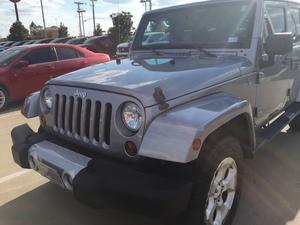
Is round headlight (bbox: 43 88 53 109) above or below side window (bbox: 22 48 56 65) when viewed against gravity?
above

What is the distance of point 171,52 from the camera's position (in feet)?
13.8

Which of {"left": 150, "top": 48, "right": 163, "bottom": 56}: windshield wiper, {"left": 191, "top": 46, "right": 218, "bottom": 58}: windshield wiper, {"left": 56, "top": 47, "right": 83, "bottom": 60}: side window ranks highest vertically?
{"left": 191, "top": 46, "right": 218, "bottom": 58}: windshield wiper

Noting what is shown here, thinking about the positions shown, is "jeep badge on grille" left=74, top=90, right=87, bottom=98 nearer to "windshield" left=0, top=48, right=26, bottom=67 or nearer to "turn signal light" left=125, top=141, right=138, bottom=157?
"turn signal light" left=125, top=141, right=138, bottom=157

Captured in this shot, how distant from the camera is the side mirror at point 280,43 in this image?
3.63 m

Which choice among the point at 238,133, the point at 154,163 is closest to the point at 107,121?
the point at 154,163

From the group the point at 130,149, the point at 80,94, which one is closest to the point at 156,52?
the point at 80,94

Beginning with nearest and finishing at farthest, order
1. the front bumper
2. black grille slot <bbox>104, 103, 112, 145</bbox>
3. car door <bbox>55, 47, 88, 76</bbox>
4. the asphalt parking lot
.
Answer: the front bumper
black grille slot <bbox>104, 103, 112, 145</bbox>
the asphalt parking lot
car door <bbox>55, 47, 88, 76</bbox>

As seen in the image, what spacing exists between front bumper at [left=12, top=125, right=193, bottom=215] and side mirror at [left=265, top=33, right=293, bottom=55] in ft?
6.14

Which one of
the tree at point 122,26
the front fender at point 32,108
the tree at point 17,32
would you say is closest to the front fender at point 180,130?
the front fender at point 32,108

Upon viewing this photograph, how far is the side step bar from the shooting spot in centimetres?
405

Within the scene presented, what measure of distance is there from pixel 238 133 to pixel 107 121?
114 cm

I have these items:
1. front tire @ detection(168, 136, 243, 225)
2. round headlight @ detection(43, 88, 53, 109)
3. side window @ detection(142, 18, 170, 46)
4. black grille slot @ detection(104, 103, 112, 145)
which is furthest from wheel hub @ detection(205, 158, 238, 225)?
side window @ detection(142, 18, 170, 46)

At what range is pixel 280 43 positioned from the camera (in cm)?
366

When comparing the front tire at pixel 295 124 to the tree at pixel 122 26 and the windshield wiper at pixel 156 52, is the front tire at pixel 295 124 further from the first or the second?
the tree at pixel 122 26
